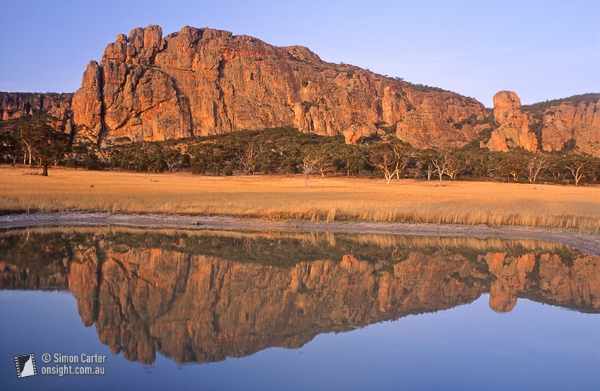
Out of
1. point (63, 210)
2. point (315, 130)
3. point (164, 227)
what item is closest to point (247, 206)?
point (164, 227)

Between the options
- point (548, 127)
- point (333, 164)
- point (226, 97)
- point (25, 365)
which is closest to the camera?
point (25, 365)

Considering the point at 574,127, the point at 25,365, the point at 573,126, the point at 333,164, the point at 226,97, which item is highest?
the point at 226,97

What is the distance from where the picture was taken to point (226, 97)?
504 ft

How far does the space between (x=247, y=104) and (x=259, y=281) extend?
5735 inches

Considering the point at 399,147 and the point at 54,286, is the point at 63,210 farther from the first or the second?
the point at 399,147

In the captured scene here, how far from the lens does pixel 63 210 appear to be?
23.9m

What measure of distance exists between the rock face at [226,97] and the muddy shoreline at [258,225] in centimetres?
10033

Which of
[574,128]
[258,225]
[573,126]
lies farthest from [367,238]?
[573,126]

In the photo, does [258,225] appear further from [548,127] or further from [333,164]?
[548,127]

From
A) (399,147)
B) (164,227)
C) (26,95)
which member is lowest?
(164,227)

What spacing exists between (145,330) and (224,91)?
498 ft

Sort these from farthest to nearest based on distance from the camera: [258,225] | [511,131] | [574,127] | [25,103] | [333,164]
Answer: [25,103], [574,127], [511,131], [333,164], [258,225]

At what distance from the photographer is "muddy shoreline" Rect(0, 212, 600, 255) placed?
20.9m

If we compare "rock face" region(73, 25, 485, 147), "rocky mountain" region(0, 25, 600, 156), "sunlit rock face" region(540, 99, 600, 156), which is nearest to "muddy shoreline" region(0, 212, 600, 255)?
"rock face" region(73, 25, 485, 147)
